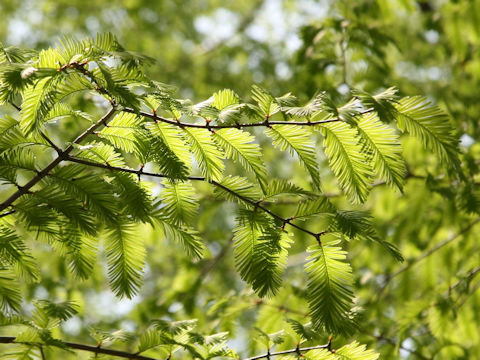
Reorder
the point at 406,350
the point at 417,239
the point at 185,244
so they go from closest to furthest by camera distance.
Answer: the point at 185,244 < the point at 406,350 < the point at 417,239

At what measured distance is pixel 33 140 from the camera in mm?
1023

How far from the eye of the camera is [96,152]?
3.52ft

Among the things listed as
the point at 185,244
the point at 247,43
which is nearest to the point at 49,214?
the point at 185,244

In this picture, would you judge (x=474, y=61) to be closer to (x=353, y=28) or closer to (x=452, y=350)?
(x=353, y=28)

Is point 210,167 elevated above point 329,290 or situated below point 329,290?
above

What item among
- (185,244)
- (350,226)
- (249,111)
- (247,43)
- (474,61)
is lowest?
(350,226)

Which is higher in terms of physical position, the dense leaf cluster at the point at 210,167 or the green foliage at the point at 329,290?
the dense leaf cluster at the point at 210,167

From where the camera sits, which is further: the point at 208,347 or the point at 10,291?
the point at 208,347

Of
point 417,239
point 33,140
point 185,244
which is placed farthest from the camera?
point 417,239

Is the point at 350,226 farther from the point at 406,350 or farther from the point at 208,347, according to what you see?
the point at 406,350

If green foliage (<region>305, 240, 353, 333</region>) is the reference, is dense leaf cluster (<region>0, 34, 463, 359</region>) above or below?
above

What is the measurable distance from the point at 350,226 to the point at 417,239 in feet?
5.73

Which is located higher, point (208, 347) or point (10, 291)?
point (10, 291)

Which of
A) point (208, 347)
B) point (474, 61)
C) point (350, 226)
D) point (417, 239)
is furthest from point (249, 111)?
point (474, 61)
